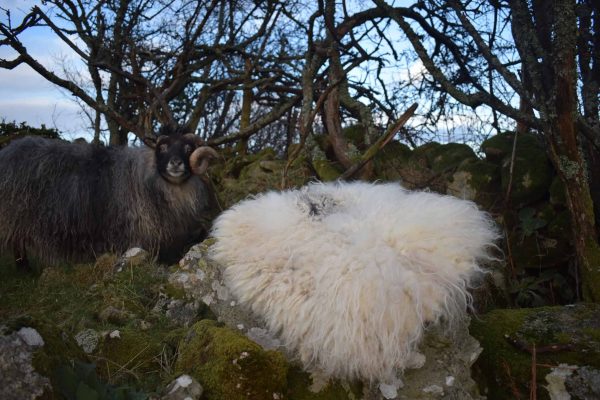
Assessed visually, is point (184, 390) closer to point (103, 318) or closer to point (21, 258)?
point (103, 318)

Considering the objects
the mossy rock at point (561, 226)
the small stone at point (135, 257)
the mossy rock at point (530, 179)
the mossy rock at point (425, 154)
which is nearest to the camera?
the small stone at point (135, 257)

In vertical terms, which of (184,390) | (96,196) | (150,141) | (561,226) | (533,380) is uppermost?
(150,141)

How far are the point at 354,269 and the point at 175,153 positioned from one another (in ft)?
9.39

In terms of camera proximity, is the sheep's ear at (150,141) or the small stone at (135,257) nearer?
the small stone at (135,257)

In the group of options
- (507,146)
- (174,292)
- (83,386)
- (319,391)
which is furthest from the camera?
(507,146)

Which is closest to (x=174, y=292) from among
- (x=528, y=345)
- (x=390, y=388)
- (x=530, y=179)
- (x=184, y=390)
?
(x=184, y=390)

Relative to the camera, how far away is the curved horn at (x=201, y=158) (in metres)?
4.44

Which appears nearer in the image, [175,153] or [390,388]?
[390,388]

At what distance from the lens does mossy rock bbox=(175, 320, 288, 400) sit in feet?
5.74

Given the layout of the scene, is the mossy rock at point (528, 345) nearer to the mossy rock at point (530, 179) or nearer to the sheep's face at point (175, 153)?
the mossy rock at point (530, 179)

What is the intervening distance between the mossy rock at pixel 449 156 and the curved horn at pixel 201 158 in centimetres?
190

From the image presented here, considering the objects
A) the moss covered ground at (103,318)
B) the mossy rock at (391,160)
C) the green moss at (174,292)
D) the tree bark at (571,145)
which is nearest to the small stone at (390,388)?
the moss covered ground at (103,318)

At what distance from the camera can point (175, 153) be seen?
4453 mm

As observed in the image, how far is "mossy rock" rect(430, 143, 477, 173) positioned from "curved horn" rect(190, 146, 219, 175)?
1.90 meters
